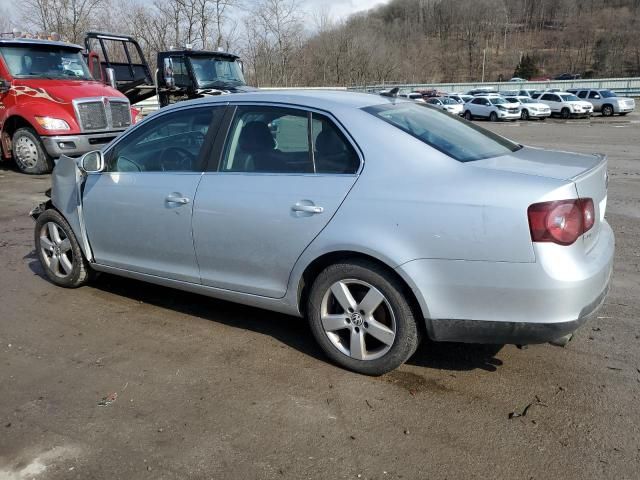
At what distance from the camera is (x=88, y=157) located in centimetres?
431

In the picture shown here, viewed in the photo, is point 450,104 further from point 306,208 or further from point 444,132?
point 306,208

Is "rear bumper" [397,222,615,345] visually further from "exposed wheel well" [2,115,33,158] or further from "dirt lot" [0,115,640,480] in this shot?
"exposed wheel well" [2,115,33,158]

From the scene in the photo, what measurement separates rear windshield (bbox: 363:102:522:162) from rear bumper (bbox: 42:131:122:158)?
8556mm

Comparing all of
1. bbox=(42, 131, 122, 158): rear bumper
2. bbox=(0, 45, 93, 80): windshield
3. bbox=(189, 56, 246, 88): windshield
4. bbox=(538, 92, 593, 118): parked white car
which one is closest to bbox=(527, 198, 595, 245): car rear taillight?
bbox=(42, 131, 122, 158): rear bumper

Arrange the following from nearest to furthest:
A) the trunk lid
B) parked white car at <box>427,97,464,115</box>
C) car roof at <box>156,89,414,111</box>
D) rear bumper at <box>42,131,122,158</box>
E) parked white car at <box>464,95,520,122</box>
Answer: the trunk lid < car roof at <box>156,89,414,111</box> < rear bumper at <box>42,131,122,158</box> < parked white car at <box>464,95,520,122</box> < parked white car at <box>427,97,464,115</box>

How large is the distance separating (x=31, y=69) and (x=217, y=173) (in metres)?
9.16

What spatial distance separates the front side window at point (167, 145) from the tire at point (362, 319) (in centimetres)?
130

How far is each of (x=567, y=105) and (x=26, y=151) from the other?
109 ft

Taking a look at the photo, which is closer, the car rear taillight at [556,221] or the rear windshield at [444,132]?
the car rear taillight at [556,221]

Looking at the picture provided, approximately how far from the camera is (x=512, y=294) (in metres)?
2.84

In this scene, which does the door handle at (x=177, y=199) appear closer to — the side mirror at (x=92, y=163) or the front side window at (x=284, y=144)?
the front side window at (x=284, y=144)

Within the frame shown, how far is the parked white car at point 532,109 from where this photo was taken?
115 ft

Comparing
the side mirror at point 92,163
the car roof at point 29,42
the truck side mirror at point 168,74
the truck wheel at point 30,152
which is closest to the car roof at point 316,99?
the side mirror at point 92,163

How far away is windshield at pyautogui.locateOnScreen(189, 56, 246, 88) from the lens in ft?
42.7
